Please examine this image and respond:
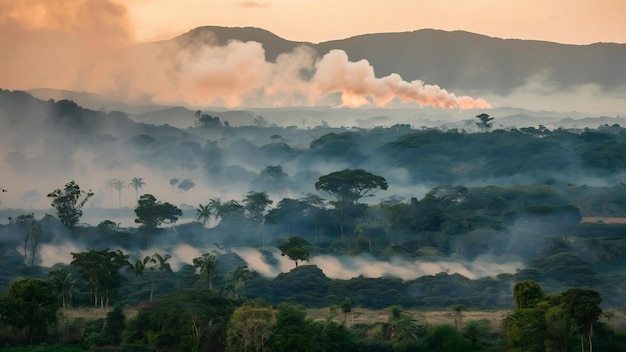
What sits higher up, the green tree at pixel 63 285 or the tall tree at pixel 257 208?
the tall tree at pixel 257 208

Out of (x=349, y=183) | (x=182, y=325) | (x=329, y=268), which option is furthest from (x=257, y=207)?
(x=182, y=325)

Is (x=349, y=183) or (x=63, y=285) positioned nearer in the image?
(x=63, y=285)

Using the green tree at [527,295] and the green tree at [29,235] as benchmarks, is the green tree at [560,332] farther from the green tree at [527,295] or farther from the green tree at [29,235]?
the green tree at [29,235]

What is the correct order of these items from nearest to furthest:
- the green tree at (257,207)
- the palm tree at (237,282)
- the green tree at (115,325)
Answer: the green tree at (115,325) < the palm tree at (237,282) < the green tree at (257,207)

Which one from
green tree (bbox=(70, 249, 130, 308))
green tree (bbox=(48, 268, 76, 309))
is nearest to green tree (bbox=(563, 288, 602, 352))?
green tree (bbox=(48, 268, 76, 309))

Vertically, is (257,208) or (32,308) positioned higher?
(257,208)

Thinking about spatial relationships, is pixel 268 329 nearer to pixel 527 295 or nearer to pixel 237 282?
pixel 527 295

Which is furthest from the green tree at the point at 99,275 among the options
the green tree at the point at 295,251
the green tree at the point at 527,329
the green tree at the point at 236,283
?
the green tree at the point at 527,329

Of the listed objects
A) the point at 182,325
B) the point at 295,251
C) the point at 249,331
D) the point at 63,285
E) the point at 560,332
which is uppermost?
the point at 295,251
